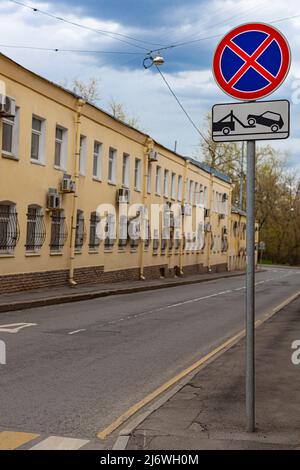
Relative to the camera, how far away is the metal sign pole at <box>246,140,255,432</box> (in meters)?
5.44

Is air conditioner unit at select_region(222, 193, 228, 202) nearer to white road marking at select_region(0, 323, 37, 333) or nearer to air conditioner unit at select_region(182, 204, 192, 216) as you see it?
air conditioner unit at select_region(182, 204, 192, 216)

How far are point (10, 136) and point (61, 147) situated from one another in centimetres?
369

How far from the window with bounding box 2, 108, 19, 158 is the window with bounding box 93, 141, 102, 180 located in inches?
277

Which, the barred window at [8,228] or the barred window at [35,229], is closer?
the barred window at [8,228]

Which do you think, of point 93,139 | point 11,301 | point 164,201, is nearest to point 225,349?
point 11,301

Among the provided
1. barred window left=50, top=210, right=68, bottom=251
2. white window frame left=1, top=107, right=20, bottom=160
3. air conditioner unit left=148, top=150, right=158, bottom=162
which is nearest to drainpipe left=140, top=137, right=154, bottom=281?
air conditioner unit left=148, top=150, right=158, bottom=162

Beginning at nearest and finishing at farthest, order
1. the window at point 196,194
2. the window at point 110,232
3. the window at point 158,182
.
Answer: the window at point 110,232 → the window at point 158,182 → the window at point 196,194

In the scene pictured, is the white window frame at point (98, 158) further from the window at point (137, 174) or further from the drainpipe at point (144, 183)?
the drainpipe at point (144, 183)

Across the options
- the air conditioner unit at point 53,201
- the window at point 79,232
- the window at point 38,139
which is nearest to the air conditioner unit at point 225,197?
the window at point 79,232

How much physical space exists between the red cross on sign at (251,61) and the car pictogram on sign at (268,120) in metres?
0.16

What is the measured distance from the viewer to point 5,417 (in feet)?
20.4

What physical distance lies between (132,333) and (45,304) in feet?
19.2

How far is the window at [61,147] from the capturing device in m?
23.0

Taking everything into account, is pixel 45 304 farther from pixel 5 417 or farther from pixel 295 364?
pixel 5 417
